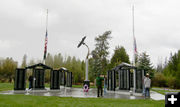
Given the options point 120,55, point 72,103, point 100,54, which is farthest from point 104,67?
point 72,103

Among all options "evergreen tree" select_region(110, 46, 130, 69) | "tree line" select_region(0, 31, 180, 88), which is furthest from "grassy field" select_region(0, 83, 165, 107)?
"evergreen tree" select_region(110, 46, 130, 69)

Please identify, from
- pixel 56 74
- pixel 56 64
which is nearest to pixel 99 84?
pixel 56 74

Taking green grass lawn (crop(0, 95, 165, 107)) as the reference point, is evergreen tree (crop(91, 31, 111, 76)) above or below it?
above

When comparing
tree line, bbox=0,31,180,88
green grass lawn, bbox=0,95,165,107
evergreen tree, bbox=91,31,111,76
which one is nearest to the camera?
green grass lawn, bbox=0,95,165,107

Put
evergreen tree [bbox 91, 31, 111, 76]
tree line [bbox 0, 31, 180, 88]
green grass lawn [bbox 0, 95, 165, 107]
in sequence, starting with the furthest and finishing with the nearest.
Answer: evergreen tree [bbox 91, 31, 111, 76]
tree line [bbox 0, 31, 180, 88]
green grass lawn [bbox 0, 95, 165, 107]

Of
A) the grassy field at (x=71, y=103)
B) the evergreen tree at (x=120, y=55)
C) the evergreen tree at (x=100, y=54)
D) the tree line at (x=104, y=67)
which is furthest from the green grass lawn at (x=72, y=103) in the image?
the evergreen tree at (x=120, y=55)

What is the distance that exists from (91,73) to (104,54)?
18.9ft

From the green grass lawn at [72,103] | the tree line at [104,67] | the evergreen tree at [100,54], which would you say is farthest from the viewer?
the evergreen tree at [100,54]

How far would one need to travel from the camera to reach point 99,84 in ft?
50.9

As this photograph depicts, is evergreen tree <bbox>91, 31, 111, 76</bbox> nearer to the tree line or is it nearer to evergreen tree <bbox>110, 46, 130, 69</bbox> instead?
the tree line

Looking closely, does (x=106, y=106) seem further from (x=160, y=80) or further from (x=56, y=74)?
(x=160, y=80)

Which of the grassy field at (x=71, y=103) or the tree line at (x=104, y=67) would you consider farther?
the tree line at (x=104, y=67)

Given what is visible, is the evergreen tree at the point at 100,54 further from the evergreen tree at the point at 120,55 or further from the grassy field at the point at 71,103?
the grassy field at the point at 71,103

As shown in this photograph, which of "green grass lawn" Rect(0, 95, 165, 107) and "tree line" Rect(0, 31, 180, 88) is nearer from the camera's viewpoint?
"green grass lawn" Rect(0, 95, 165, 107)
